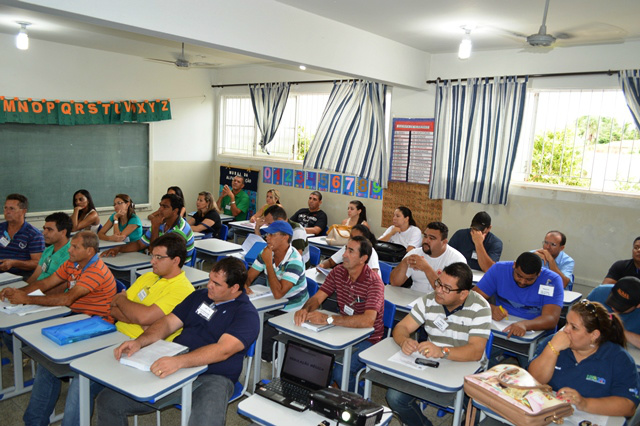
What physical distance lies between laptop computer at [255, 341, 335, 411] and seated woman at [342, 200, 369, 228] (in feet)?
14.4

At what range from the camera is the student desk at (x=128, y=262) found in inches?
189

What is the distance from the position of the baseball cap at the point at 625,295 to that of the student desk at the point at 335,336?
1784 millimetres

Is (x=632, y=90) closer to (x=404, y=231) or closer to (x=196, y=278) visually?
(x=404, y=231)

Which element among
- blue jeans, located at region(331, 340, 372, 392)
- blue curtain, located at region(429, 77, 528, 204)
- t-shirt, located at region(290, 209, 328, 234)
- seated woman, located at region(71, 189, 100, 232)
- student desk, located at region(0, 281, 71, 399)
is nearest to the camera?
student desk, located at region(0, 281, 71, 399)

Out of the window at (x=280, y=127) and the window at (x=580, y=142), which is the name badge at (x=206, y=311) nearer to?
the window at (x=580, y=142)

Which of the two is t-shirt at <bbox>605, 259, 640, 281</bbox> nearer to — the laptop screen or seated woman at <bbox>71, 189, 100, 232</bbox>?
the laptop screen

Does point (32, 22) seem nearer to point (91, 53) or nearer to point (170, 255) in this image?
point (91, 53)

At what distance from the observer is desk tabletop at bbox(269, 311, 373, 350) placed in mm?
3217

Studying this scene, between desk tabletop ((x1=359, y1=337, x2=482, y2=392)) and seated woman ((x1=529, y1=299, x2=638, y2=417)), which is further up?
seated woman ((x1=529, y1=299, x2=638, y2=417))

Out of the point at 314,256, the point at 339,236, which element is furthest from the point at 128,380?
the point at 339,236

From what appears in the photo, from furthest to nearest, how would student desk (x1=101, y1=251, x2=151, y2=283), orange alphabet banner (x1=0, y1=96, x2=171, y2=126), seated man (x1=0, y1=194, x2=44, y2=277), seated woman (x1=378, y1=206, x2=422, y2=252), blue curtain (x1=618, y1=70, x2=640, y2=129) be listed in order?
orange alphabet banner (x1=0, y1=96, x2=171, y2=126) < seated woman (x1=378, y1=206, x2=422, y2=252) < blue curtain (x1=618, y1=70, x2=640, y2=129) < student desk (x1=101, y1=251, x2=151, y2=283) < seated man (x1=0, y1=194, x2=44, y2=277)

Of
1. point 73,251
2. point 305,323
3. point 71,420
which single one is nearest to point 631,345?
point 305,323

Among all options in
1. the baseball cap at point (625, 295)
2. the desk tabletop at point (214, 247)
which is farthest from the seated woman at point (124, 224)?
the baseball cap at point (625, 295)

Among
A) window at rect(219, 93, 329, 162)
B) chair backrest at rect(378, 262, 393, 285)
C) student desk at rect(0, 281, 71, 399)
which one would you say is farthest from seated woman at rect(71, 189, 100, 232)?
chair backrest at rect(378, 262, 393, 285)
